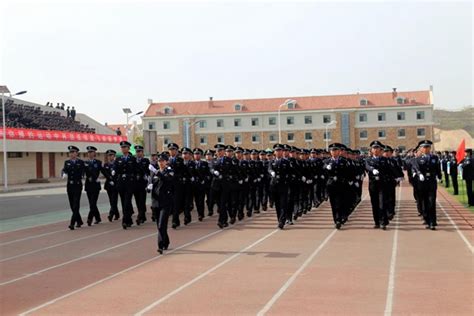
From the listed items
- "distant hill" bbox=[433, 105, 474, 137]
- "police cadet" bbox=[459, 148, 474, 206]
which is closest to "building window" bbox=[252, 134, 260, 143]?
"police cadet" bbox=[459, 148, 474, 206]

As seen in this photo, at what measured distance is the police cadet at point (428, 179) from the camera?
12852 millimetres

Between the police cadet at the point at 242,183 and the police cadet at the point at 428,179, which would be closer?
the police cadet at the point at 428,179

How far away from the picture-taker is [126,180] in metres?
14.7

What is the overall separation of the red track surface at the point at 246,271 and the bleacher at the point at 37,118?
38838 millimetres

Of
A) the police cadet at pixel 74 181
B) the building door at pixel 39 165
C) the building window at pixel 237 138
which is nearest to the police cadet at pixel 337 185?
the police cadet at pixel 74 181

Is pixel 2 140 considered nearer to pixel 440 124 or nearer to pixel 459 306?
pixel 459 306

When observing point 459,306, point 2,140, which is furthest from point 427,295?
point 2,140

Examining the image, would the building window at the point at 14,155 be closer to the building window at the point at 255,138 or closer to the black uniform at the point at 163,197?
the black uniform at the point at 163,197

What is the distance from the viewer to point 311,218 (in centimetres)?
1583

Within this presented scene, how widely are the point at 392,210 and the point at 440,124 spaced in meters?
159

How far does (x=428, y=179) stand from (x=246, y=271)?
5.92 metres

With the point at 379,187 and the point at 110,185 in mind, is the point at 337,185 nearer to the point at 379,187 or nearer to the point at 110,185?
the point at 379,187

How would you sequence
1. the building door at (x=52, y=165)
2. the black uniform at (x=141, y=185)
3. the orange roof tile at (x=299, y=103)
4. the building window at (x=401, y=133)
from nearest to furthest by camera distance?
1. the black uniform at (x=141, y=185)
2. the building door at (x=52, y=165)
3. the building window at (x=401, y=133)
4. the orange roof tile at (x=299, y=103)

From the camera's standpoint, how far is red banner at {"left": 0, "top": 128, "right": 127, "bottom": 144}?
146 feet
